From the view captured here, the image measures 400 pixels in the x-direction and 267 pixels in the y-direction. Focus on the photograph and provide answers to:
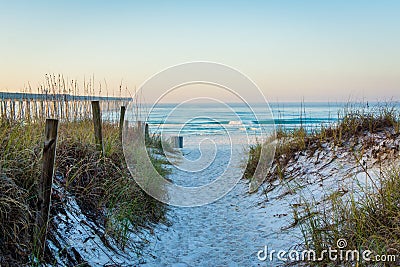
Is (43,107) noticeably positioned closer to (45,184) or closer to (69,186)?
(69,186)

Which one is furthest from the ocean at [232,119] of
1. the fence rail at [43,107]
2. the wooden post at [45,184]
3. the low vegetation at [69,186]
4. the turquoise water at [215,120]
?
the wooden post at [45,184]

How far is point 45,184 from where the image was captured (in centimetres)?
352

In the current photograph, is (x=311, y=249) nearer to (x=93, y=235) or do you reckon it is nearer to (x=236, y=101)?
(x=93, y=235)

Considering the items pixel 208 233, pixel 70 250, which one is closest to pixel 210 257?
pixel 208 233

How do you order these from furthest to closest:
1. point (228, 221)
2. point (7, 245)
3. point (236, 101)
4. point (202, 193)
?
point (202, 193), point (236, 101), point (228, 221), point (7, 245)

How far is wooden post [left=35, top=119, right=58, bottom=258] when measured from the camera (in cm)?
341

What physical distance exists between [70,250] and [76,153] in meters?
1.78

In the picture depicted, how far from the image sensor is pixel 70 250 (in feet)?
12.2

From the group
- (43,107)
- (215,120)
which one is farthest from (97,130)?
(215,120)

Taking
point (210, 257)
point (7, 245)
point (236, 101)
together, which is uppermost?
point (236, 101)

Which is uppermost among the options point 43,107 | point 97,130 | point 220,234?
point 43,107

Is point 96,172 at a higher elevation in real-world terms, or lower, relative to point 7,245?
higher

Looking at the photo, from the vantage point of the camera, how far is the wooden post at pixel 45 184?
3.41 metres

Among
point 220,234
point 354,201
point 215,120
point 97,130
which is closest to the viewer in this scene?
point 354,201
